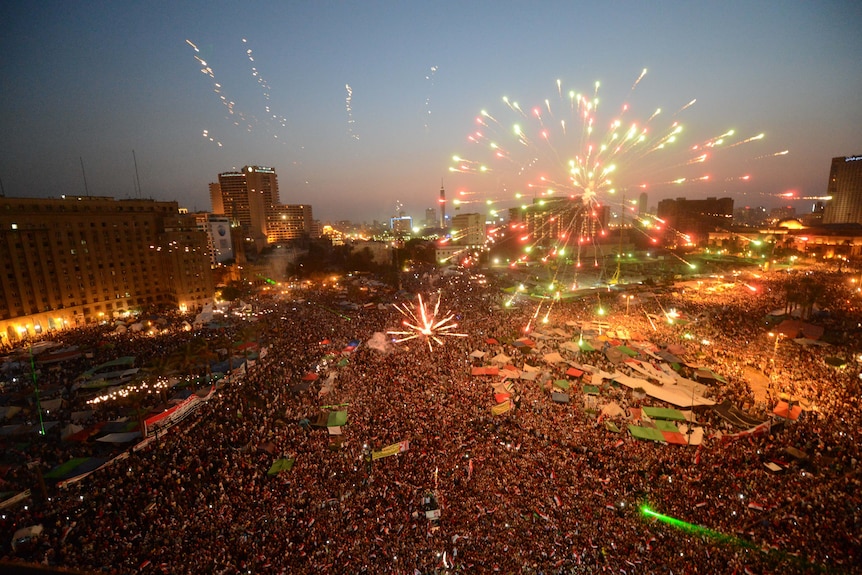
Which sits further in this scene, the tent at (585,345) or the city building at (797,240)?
the city building at (797,240)

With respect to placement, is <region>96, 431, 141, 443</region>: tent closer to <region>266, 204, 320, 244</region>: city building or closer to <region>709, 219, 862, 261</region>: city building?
<region>709, 219, 862, 261</region>: city building

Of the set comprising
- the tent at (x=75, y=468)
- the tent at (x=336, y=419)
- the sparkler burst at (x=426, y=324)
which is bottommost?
the tent at (x=75, y=468)

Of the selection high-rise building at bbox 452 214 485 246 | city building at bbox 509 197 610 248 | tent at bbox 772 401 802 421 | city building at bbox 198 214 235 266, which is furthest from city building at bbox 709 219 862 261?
city building at bbox 198 214 235 266

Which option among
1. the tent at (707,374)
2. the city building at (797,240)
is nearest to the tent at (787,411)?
the tent at (707,374)

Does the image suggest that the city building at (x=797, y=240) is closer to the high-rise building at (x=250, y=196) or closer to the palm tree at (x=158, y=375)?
the palm tree at (x=158, y=375)

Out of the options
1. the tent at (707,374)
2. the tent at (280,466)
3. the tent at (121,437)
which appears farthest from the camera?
the tent at (707,374)

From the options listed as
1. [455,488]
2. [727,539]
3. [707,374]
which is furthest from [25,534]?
[707,374]

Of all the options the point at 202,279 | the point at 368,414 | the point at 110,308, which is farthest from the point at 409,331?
the point at 110,308

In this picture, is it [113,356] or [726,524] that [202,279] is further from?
[726,524]

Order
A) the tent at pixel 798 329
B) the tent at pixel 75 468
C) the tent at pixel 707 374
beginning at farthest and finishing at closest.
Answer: the tent at pixel 798 329 < the tent at pixel 707 374 < the tent at pixel 75 468
